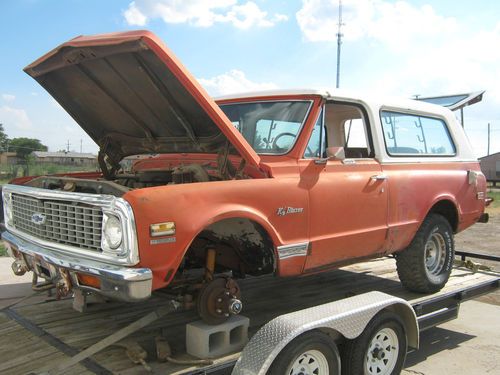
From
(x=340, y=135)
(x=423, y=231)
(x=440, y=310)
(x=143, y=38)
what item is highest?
(x=143, y=38)

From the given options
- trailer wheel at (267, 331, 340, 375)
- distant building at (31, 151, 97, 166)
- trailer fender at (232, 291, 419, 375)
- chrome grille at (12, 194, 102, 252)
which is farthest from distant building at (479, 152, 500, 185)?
chrome grille at (12, 194, 102, 252)

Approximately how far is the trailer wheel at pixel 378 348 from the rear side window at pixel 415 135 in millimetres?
1672

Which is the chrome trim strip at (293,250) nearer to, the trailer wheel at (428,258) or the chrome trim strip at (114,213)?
the chrome trim strip at (114,213)

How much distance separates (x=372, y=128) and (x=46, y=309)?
10.8 feet

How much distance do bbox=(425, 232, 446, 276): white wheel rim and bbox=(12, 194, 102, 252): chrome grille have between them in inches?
137

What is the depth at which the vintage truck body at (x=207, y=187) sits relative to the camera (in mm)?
2914

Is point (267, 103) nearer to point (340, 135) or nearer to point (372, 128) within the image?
point (372, 128)

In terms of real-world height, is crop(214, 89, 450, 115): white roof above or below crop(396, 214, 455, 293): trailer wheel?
above

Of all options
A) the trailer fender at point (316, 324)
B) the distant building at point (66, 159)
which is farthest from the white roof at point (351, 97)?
the distant building at point (66, 159)

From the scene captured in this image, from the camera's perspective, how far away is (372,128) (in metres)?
4.59

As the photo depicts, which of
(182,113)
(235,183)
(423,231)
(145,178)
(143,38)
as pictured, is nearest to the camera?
(143,38)

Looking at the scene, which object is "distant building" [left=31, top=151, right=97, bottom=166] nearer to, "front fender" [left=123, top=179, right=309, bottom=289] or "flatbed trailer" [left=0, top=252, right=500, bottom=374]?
"flatbed trailer" [left=0, top=252, right=500, bottom=374]

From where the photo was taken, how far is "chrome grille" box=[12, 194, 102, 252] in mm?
2988

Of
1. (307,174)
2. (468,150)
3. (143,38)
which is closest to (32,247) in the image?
(143,38)
